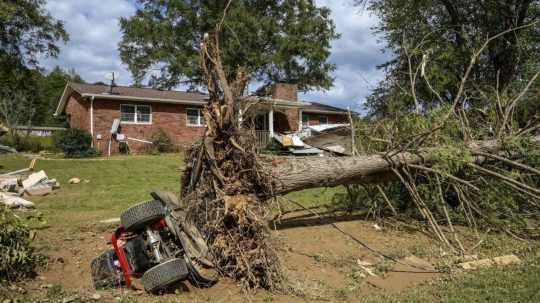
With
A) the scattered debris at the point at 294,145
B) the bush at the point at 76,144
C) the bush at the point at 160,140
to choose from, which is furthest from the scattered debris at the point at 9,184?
the bush at the point at 160,140

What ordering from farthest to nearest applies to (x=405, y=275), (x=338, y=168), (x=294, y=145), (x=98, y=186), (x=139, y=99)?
1. (x=139, y=99)
2. (x=294, y=145)
3. (x=98, y=186)
4. (x=338, y=168)
5. (x=405, y=275)

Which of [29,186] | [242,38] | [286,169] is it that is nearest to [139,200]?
[29,186]

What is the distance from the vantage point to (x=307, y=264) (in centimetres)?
459

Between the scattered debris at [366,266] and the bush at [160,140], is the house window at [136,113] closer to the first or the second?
the bush at [160,140]

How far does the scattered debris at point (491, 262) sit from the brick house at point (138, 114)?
14.2 meters

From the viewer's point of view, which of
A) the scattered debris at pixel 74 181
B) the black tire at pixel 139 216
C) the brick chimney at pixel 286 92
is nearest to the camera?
the black tire at pixel 139 216

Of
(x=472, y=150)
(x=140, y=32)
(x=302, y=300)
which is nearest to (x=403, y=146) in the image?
(x=472, y=150)

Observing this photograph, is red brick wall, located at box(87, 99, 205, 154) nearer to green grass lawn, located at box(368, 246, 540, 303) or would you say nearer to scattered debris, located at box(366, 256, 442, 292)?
scattered debris, located at box(366, 256, 442, 292)

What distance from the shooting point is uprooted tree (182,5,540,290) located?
3883mm

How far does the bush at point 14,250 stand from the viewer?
3.54m

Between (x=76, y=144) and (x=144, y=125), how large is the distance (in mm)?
4094

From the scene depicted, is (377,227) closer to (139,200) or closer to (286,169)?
(286,169)

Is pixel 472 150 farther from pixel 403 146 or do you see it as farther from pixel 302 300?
pixel 302 300

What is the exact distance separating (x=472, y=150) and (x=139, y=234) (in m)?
4.88
